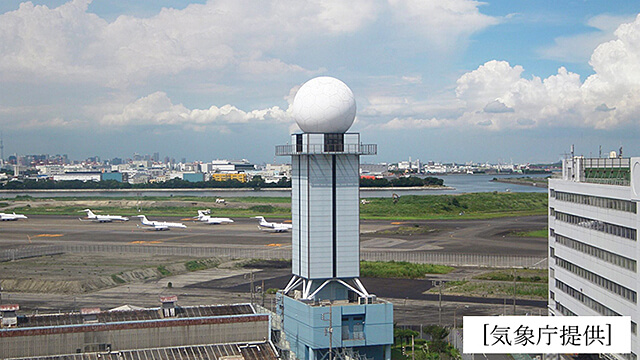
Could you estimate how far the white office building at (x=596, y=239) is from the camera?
153 feet

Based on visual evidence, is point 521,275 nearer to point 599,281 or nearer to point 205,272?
point 599,281

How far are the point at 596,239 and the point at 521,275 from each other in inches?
1874

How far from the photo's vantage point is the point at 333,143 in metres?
54.8

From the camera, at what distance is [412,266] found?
10675 centimetres

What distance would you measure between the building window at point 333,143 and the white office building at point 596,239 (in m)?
20.7

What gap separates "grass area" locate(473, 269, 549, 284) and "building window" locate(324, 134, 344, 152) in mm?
50646

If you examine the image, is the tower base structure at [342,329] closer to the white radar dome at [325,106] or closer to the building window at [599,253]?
the white radar dome at [325,106]

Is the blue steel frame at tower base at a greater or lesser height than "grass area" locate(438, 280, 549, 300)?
greater

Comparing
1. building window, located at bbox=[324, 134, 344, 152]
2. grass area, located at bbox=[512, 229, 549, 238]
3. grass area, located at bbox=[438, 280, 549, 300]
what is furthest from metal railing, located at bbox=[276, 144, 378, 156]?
grass area, located at bbox=[512, 229, 549, 238]

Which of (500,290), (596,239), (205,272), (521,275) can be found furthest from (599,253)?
(205,272)

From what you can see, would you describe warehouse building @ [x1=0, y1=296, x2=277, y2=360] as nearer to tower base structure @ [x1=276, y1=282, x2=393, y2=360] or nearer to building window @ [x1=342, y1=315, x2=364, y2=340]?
tower base structure @ [x1=276, y1=282, x2=393, y2=360]

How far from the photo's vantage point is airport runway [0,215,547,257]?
13112cm

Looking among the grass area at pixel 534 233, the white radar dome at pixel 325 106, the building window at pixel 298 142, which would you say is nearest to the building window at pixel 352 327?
the building window at pixel 298 142

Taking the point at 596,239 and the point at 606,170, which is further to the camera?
the point at 606,170
